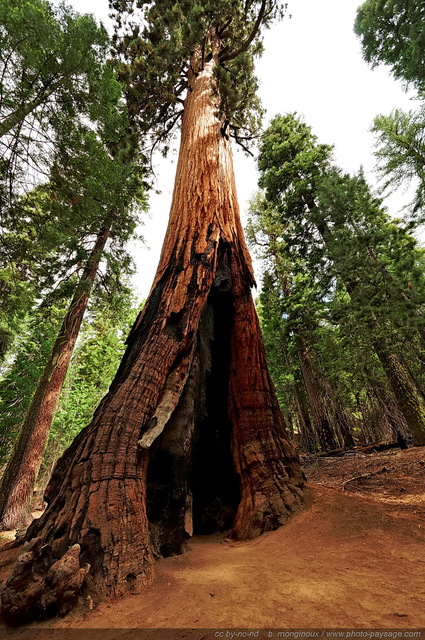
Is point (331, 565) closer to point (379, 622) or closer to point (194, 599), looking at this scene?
point (379, 622)

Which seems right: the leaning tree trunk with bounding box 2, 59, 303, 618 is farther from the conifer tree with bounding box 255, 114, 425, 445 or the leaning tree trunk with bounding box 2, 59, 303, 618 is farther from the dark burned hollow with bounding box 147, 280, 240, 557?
the conifer tree with bounding box 255, 114, 425, 445

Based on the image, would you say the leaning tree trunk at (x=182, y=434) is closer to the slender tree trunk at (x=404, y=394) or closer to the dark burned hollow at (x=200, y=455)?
the dark burned hollow at (x=200, y=455)

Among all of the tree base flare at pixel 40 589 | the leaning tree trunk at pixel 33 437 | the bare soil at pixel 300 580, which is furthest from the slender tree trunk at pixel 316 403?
the tree base flare at pixel 40 589

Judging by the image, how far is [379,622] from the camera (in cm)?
115

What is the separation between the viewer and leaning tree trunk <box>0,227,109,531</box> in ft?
21.5

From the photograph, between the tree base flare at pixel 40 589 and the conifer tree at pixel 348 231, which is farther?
the conifer tree at pixel 348 231

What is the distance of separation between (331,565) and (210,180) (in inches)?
174

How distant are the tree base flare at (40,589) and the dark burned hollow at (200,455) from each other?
0.91 meters

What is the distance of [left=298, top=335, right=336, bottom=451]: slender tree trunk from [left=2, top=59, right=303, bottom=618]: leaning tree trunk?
27.5 ft

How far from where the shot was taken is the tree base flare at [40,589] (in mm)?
1468

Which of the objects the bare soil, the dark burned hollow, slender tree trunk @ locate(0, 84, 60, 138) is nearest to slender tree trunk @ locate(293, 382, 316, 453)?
the dark burned hollow

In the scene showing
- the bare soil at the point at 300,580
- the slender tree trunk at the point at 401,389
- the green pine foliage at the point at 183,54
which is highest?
the green pine foliage at the point at 183,54

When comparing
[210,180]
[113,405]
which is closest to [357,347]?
[210,180]

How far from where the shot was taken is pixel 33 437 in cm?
688
